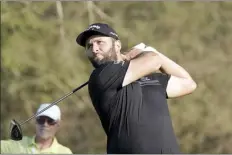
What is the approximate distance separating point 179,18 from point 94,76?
28.3 feet

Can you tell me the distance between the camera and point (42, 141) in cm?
622

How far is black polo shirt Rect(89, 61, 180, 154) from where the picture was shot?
3742 mm

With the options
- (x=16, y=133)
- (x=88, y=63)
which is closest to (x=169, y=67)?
(x=16, y=133)

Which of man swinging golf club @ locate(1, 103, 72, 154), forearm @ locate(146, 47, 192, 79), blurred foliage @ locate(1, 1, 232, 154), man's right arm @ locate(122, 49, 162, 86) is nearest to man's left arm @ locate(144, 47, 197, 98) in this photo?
forearm @ locate(146, 47, 192, 79)

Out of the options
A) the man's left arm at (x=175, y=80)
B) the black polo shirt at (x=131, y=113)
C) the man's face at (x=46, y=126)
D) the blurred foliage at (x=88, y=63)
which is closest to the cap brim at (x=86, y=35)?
the black polo shirt at (x=131, y=113)

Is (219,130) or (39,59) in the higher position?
(39,59)

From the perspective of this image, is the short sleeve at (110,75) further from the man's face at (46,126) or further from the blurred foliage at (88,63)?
the blurred foliage at (88,63)

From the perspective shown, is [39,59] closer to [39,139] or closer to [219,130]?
[219,130]

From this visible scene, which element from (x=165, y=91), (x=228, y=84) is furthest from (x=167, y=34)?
(x=165, y=91)

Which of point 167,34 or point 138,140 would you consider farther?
point 167,34

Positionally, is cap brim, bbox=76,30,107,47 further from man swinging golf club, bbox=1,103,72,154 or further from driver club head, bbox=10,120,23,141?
man swinging golf club, bbox=1,103,72,154

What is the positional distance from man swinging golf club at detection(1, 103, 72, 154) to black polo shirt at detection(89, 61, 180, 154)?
233cm

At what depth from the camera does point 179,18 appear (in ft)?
40.7

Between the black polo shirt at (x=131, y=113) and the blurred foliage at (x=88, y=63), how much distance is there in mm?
7268
